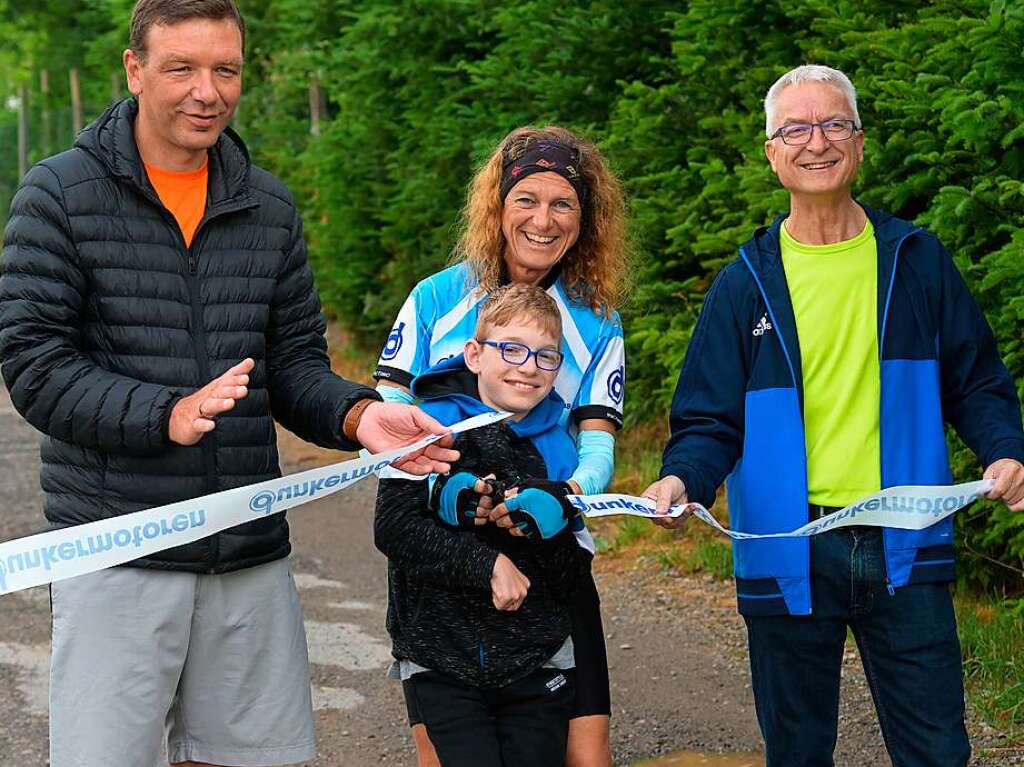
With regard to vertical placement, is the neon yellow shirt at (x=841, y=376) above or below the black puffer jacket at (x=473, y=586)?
above

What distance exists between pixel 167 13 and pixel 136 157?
340mm

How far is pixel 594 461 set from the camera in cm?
385

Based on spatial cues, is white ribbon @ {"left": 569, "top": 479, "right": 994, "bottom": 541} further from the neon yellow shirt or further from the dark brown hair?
the dark brown hair

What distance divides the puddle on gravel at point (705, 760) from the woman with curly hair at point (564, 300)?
4.67 ft

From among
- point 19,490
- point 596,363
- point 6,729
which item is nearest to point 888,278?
point 596,363

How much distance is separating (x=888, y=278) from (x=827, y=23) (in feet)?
9.18

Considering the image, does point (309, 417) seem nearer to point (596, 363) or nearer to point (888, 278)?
point (596, 363)

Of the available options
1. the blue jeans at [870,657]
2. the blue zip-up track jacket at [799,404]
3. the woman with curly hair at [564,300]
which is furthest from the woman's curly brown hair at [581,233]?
the blue jeans at [870,657]

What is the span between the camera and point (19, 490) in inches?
417

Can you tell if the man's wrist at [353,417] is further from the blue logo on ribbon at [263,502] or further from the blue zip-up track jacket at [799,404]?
the blue zip-up track jacket at [799,404]

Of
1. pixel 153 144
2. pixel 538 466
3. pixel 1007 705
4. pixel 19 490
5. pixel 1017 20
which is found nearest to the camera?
pixel 153 144

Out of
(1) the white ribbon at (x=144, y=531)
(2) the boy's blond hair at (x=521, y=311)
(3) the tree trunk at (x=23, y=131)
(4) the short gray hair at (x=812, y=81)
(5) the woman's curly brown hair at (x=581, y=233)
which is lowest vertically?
(1) the white ribbon at (x=144, y=531)

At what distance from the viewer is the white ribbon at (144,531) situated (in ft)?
10.8

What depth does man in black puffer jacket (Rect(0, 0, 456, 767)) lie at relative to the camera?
133 inches
